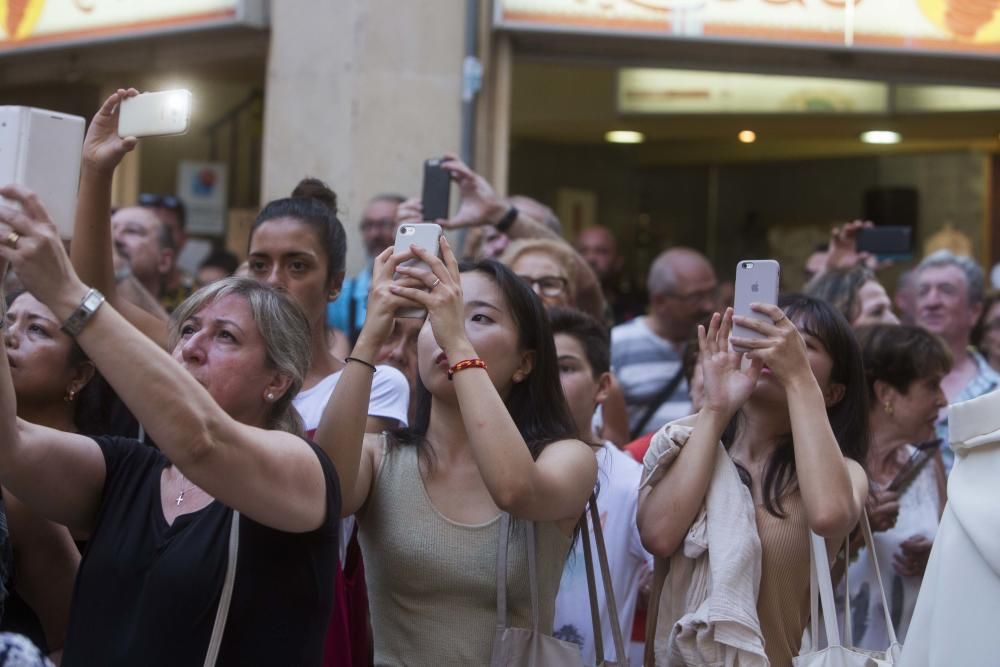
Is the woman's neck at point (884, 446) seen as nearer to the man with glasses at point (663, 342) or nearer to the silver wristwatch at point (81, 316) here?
the man with glasses at point (663, 342)

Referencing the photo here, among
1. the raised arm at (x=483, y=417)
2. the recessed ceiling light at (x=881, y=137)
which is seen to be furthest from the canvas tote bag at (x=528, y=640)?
the recessed ceiling light at (x=881, y=137)

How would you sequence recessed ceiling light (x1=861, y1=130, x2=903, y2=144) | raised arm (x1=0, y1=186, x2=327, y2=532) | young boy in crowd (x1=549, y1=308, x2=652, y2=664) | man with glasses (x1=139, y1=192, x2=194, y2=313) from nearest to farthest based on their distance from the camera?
raised arm (x1=0, y1=186, x2=327, y2=532)
young boy in crowd (x1=549, y1=308, x2=652, y2=664)
man with glasses (x1=139, y1=192, x2=194, y2=313)
recessed ceiling light (x1=861, y1=130, x2=903, y2=144)

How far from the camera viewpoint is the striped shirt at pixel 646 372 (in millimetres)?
6414

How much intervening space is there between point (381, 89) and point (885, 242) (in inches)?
115

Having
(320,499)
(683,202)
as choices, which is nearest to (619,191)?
(683,202)

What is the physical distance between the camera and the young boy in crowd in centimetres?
424

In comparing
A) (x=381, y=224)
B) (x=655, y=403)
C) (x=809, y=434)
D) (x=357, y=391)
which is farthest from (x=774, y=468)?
(x=381, y=224)

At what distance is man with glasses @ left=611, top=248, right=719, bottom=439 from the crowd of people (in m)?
1.68

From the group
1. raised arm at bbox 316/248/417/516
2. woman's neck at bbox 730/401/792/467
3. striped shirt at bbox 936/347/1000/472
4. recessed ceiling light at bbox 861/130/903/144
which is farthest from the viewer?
recessed ceiling light at bbox 861/130/903/144

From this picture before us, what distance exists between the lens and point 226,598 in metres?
2.92

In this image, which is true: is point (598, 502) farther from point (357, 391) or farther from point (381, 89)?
point (381, 89)

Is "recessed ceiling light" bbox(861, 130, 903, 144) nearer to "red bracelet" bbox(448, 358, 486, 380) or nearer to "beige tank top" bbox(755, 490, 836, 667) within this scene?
"beige tank top" bbox(755, 490, 836, 667)

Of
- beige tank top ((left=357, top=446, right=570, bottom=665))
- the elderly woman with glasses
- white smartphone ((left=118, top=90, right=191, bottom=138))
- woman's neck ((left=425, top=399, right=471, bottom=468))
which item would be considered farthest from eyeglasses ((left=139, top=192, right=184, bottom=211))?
white smartphone ((left=118, top=90, right=191, bottom=138))

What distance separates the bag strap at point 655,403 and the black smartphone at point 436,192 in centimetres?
162
